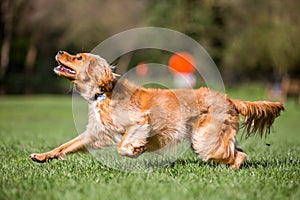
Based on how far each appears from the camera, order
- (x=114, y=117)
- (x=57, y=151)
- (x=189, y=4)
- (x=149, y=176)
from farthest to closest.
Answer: (x=189, y=4)
(x=57, y=151)
(x=114, y=117)
(x=149, y=176)

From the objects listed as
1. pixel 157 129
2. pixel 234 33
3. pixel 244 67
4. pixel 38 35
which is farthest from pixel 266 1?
pixel 157 129

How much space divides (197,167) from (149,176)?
1.10 m

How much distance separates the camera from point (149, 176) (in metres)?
5.65

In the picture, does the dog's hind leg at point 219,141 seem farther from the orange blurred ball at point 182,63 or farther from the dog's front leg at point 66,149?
the orange blurred ball at point 182,63

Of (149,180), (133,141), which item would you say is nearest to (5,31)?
(133,141)

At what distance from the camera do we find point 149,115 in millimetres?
6613

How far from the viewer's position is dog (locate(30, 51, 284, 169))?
6.52 metres

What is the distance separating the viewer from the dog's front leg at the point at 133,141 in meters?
6.39

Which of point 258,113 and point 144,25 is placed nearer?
point 258,113

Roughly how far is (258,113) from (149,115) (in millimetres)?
1612

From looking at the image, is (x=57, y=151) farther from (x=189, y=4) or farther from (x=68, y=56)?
(x=189, y=4)

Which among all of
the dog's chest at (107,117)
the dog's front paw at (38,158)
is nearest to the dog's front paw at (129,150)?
the dog's chest at (107,117)

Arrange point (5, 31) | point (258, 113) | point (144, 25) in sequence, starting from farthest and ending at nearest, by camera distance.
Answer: point (144, 25), point (5, 31), point (258, 113)

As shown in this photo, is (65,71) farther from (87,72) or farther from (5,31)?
(5,31)
